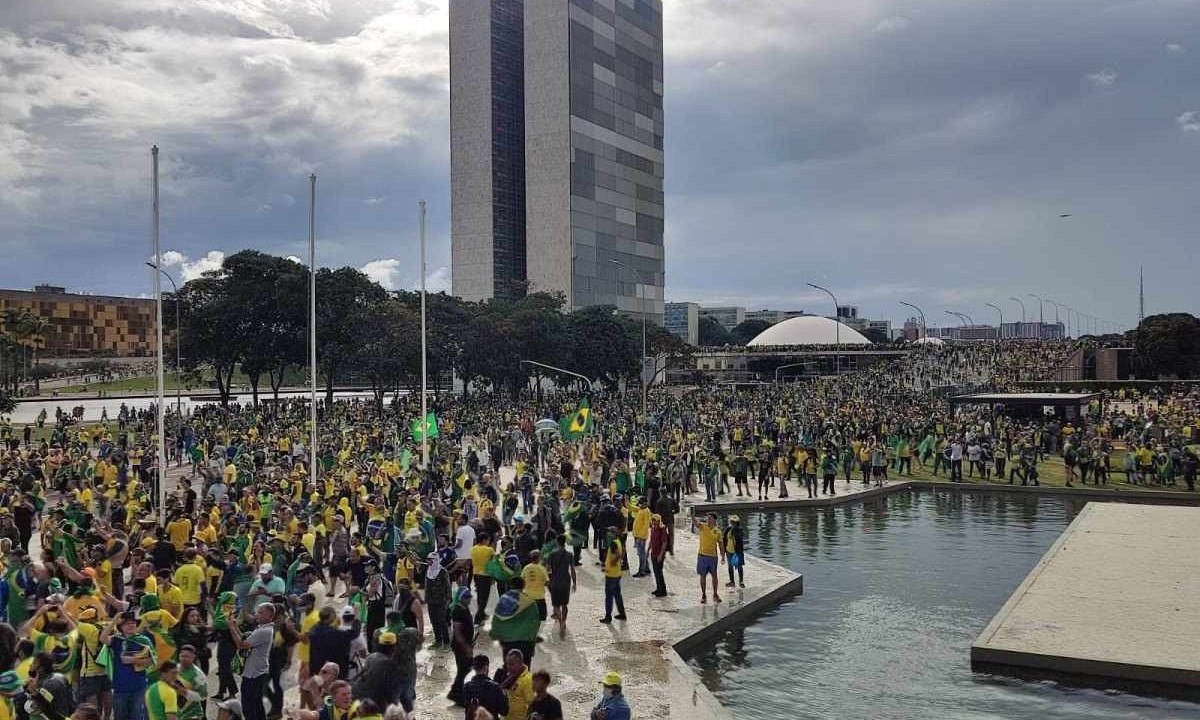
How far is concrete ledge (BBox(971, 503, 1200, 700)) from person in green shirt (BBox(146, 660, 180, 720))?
10.3 metres

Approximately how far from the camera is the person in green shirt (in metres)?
7.58

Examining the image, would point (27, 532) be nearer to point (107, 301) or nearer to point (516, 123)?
point (516, 123)

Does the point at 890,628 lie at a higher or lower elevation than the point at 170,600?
lower

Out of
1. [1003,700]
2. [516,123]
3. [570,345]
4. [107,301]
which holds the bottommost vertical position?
[1003,700]

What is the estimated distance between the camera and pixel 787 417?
44.3 meters

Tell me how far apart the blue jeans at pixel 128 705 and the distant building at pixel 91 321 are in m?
133

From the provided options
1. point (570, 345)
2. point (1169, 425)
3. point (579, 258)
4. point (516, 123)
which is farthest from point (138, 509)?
point (516, 123)

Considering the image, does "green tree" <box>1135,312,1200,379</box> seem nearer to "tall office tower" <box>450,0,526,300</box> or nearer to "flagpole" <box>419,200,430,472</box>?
"tall office tower" <box>450,0,526,300</box>

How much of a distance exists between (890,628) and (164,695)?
11376mm

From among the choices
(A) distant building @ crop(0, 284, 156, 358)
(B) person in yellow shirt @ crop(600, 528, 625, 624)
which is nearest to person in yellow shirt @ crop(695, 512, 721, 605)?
(B) person in yellow shirt @ crop(600, 528, 625, 624)

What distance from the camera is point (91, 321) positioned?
5453 inches

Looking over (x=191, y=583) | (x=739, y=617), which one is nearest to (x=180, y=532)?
(x=191, y=583)

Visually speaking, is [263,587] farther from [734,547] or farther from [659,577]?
[734,547]

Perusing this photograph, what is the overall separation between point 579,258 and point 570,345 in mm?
40550
